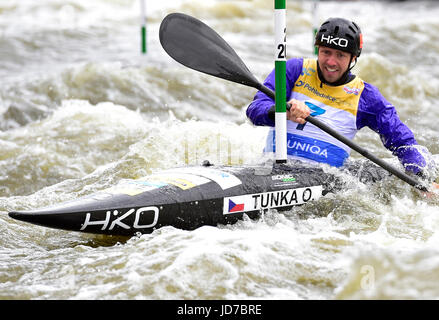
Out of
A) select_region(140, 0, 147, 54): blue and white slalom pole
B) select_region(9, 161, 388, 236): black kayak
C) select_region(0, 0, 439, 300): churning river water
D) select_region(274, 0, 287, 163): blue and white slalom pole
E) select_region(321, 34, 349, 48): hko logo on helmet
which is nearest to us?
select_region(0, 0, 439, 300): churning river water

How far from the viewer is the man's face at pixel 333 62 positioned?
14.9ft

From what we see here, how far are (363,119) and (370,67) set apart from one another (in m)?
5.20

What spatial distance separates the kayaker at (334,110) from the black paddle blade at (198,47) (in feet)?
1.09

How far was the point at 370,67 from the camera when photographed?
9.71 m

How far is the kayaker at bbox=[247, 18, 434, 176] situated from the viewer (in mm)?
4574

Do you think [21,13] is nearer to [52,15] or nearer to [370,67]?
[52,15]

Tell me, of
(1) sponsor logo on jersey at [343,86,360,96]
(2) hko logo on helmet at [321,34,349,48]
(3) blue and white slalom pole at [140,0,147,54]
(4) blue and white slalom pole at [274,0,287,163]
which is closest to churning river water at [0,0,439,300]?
(3) blue and white slalom pole at [140,0,147,54]

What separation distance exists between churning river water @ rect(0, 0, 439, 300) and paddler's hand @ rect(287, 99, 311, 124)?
0.56 meters

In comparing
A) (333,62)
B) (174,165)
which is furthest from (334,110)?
(174,165)

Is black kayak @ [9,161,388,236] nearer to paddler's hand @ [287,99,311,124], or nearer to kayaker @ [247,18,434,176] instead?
kayaker @ [247,18,434,176]

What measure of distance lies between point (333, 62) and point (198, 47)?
900mm

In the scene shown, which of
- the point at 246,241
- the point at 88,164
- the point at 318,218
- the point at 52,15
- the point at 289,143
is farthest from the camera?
the point at 52,15

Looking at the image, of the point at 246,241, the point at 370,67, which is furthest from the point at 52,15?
the point at 246,241

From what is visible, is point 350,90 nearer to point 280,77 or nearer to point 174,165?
point 280,77
